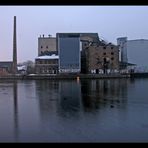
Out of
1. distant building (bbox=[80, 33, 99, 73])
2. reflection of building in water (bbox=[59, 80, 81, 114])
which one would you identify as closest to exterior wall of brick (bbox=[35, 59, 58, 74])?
distant building (bbox=[80, 33, 99, 73])

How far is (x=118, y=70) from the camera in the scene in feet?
166

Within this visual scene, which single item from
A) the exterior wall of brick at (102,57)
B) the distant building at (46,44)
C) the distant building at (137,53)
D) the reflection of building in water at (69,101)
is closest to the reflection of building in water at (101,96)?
the reflection of building in water at (69,101)

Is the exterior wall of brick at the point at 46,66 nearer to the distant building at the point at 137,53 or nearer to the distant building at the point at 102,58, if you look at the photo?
the distant building at the point at 102,58

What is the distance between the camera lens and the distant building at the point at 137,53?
5047 centimetres

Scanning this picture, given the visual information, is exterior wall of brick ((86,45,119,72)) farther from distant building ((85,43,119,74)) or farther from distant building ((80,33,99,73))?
distant building ((80,33,99,73))

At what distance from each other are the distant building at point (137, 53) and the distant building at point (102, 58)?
2.88 m

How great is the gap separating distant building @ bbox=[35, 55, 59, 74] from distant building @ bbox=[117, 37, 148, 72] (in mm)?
11352

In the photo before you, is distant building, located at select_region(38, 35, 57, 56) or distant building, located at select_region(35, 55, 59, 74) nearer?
distant building, located at select_region(35, 55, 59, 74)

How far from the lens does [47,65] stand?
169 feet

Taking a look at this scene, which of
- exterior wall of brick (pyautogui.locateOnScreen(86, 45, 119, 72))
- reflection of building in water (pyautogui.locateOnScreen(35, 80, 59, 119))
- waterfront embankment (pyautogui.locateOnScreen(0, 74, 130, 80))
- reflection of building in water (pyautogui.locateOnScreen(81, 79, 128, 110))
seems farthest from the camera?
exterior wall of brick (pyautogui.locateOnScreen(86, 45, 119, 72))

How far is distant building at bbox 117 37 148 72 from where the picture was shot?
166 ft

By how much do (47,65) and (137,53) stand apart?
47.7 feet

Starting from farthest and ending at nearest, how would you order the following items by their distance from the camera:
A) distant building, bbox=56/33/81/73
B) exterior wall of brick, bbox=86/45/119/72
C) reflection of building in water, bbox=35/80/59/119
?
exterior wall of brick, bbox=86/45/119/72, distant building, bbox=56/33/81/73, reflection of building in water, bbox=35/80/59/119
